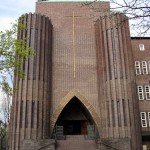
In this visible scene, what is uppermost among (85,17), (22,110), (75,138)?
(85,17)

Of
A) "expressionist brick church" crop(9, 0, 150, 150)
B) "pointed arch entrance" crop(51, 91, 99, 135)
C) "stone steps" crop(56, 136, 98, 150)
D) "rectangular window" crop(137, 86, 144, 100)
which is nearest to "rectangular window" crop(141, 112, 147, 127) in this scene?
"expressionist brick church" crop(9, 0, 150, 150)

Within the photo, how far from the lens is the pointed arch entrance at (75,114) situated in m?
→ 23.3

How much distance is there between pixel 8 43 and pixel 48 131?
38.3 ft

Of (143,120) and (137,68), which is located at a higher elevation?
(137,68)

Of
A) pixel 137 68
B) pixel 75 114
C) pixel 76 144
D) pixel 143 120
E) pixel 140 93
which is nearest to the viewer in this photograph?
pixel 76 144

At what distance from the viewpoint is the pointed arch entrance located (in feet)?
76.5

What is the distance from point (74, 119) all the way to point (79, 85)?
11.3ft

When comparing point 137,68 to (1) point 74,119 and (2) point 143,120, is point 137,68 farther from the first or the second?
(1) point 74,119

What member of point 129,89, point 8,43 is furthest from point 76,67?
point 8,43

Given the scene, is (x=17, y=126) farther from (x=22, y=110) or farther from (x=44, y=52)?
(x=44, y=52)

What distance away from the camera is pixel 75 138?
67.6 feet

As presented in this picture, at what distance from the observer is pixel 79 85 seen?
24.3 metres

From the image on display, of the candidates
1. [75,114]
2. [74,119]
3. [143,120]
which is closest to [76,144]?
[74,119]

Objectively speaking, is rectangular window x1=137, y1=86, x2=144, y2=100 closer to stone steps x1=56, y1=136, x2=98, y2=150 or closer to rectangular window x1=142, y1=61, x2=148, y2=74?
rectangular window x1=142, y1=61, x2=148, y2=74
